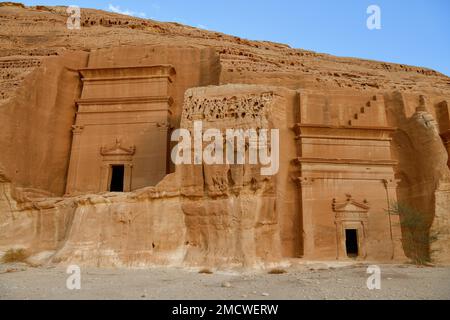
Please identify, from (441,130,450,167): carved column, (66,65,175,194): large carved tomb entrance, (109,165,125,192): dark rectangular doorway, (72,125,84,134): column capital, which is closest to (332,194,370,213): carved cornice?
(441,130,450,167): carved column

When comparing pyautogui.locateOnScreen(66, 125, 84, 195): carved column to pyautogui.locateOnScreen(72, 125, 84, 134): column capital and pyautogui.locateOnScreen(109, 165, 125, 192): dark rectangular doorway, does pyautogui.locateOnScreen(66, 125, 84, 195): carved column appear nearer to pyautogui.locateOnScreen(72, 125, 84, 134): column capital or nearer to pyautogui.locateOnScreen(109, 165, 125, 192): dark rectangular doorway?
pyautogui.locateOnScreen(72, 125, 84, 134): column capital

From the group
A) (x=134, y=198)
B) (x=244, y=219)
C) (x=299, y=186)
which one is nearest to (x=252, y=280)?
(x=244, y=219)

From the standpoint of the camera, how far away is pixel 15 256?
12281 millimetres

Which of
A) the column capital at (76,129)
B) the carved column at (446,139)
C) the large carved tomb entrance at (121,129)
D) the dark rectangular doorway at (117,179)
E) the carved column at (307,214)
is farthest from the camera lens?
the dark rectangular doorway at (117,179)

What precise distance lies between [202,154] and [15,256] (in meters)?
6.36

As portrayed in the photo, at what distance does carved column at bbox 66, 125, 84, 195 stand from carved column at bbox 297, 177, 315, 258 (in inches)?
374

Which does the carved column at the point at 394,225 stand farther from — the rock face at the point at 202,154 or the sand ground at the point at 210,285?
the sand ground at the point at 210,285

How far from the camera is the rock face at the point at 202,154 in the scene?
1179 centimetres

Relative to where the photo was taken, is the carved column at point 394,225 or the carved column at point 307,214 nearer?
the carved column at point 307,214

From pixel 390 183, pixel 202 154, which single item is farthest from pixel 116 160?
pixel 390 183

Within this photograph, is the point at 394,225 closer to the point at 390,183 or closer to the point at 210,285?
the point at 390,183

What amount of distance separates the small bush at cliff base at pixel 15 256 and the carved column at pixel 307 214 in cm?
921

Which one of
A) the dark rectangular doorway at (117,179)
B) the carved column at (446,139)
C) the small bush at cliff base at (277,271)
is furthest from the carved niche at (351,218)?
the dark rectangular doorway at (117,179)
